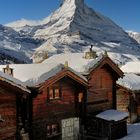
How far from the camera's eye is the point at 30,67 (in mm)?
26500

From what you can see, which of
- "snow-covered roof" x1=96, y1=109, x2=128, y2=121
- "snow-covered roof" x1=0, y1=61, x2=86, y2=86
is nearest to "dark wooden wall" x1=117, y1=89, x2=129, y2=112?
"snow-covered roof" x1=96, y1=109, x2=128, y2=121

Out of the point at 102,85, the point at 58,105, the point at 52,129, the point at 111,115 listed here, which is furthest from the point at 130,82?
the point at 52,129

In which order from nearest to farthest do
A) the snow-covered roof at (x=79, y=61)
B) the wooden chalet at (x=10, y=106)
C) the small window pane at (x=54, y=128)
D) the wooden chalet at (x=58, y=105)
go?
the wooden chalet at (x=10, y=106) → the wooden chalet at (x=58, y=105) → the small window pane at (x=54, y=128) → the snow-covered roof at (x=79, y=61)

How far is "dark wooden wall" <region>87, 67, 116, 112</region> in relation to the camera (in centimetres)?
3046

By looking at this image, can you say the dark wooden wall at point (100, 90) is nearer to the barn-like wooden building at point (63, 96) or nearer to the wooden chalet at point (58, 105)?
the barn-like wooden building at point (63, 96)

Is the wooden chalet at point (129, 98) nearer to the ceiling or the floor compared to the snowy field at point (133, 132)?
nearer to the ceiling

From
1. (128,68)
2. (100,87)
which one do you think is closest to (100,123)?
(100,87)

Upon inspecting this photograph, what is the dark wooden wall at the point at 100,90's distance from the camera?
30.5 metres

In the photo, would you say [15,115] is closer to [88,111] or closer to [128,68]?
[88,111]

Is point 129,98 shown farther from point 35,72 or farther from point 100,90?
point 35,72

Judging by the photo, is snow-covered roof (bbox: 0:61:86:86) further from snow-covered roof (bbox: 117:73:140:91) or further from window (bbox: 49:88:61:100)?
snow-covered roof (bbox: 117:73:140:91)

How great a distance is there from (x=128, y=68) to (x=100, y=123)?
3481cm

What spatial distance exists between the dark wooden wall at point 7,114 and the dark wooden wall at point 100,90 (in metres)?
9.21

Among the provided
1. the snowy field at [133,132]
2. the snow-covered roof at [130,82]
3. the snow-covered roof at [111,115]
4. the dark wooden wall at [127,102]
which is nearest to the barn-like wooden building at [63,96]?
the snow-covered roof at [111,115]
